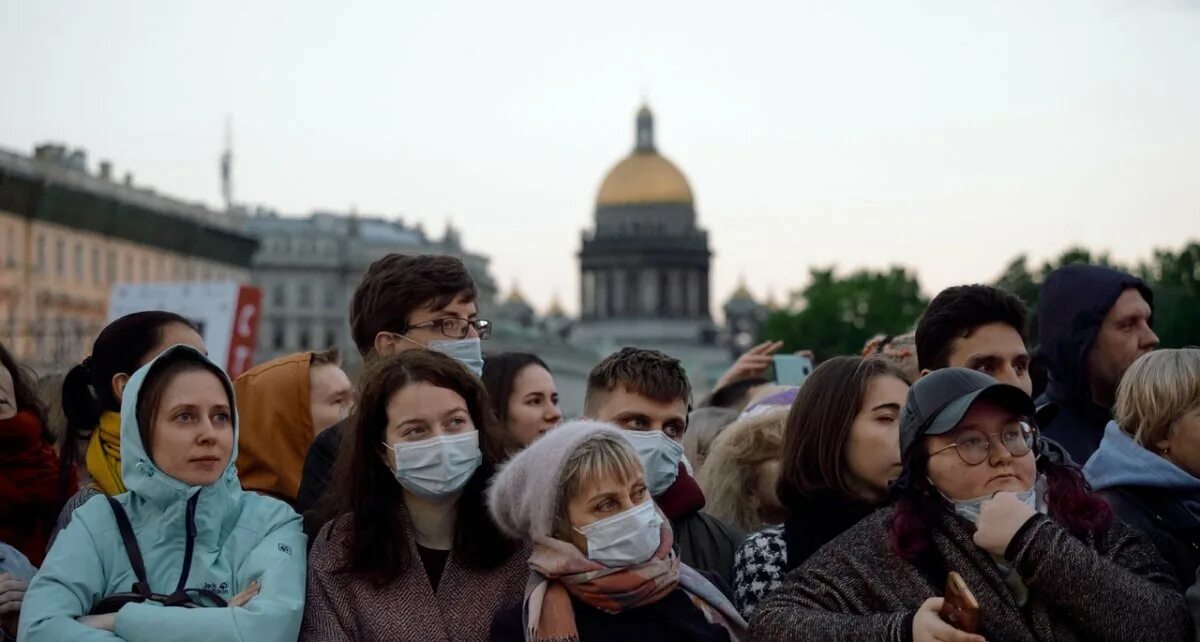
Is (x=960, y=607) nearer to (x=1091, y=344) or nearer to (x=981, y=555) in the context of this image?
(x=981, y=555)

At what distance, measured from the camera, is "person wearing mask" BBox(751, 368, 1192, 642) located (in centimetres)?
650

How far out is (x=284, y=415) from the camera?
925 centimetres

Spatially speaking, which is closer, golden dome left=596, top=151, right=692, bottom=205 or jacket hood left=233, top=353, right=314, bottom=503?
jacket hood left=233, top=353, right=314, bottom=503

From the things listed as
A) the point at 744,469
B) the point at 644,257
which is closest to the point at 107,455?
the point at 744,469

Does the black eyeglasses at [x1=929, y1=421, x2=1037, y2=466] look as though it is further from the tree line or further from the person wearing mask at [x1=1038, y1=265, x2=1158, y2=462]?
the tree line

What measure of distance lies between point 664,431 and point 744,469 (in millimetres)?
798

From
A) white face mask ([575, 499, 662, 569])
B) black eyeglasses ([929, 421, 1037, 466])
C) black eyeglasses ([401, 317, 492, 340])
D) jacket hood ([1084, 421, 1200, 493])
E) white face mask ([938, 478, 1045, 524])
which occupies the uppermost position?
black eyeglasses ([401, 317, 492, 340])

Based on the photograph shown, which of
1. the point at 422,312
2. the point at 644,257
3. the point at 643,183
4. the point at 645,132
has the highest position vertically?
the point at 645,132

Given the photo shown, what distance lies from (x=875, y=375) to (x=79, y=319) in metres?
69.7

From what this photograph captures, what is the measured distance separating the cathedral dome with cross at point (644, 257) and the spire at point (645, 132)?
161mm

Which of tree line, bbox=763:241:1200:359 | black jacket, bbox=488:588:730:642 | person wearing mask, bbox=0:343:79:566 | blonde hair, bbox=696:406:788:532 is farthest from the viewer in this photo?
tree line, bbox=763:241:1200:359

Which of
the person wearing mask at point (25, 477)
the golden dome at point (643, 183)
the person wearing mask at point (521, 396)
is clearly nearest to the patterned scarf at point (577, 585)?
the person wearing mask at point (521, 396)

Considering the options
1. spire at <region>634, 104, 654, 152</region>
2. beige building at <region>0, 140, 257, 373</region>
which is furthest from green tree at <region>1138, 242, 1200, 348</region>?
spire at <region>634, 104, 654, 152</region>

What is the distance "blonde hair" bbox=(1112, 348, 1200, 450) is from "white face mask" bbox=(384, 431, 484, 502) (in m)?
2.27
